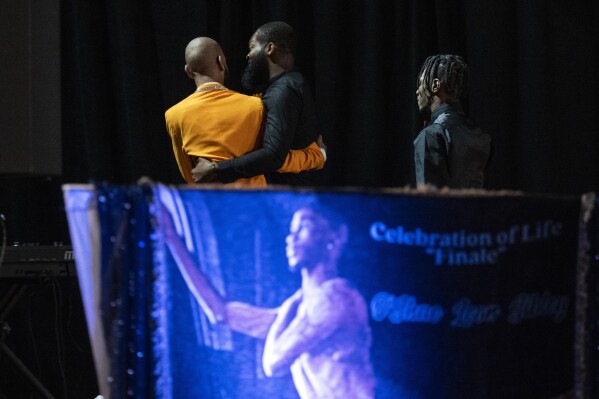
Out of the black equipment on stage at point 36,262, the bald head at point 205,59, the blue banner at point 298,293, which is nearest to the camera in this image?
the blue banner at point 298,293

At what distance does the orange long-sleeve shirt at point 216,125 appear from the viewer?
9.57 ft

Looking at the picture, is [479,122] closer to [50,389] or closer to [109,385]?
[50,389]

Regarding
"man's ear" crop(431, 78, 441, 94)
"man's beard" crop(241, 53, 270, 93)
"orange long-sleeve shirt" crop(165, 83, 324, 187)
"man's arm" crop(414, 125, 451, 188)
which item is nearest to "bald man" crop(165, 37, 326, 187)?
"orange long-sleeve shirt" crop(165, 83, 324, 187)

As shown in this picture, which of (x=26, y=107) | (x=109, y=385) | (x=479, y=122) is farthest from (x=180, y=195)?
(x=479, y=122)

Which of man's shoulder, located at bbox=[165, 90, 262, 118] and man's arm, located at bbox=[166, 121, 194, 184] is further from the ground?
man's shoulder, located at bbox=[165, 90, 262, 118]

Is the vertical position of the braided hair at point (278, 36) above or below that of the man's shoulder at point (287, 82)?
above

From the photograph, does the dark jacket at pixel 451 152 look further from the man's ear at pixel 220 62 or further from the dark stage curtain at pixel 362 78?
the dark stage curtain at pixel 362 78

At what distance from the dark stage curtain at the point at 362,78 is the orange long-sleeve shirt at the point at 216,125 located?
1307mm

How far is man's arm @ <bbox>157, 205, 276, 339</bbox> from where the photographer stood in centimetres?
169

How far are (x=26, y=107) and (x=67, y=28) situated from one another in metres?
2.66

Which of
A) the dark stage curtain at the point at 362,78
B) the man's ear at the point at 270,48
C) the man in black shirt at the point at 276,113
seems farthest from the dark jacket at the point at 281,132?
the dark stage curtain at the point at 362,78

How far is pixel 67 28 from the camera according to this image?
4500 millimetres

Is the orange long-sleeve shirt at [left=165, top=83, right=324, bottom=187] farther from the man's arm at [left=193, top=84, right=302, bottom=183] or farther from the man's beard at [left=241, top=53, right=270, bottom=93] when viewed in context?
the man's beard at [left=241, top=53, right=270, bottom=93]

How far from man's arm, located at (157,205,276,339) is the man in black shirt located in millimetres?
1171
